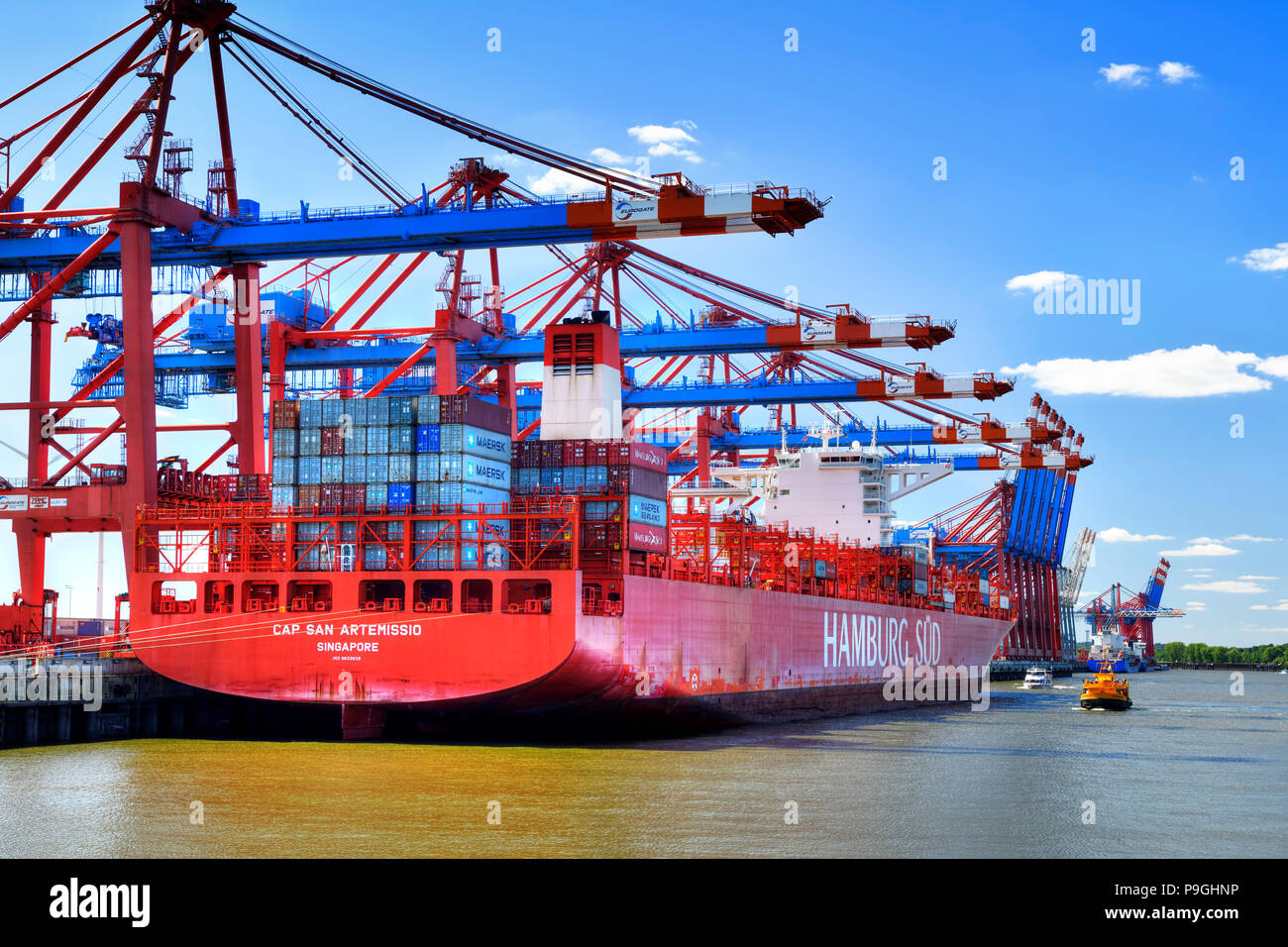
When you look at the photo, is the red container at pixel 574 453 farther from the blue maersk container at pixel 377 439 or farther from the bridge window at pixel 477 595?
the blue maersk container at pixel 377 439

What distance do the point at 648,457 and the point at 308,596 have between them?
829cm

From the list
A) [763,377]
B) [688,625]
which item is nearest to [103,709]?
[688,625]

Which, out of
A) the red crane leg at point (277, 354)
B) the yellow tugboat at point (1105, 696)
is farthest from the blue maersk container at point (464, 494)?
the yellow tugboat at point (1105, 696)

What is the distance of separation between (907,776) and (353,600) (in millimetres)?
11641

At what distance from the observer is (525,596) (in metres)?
28.2

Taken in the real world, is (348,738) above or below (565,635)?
below

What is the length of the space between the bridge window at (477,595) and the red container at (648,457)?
457 centimetres

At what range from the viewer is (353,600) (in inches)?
1086

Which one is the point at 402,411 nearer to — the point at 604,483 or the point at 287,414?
the point at 287,414

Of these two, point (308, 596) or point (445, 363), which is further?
point (445, 363)

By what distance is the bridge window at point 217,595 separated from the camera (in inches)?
1133

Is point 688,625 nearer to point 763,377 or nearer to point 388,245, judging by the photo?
point 388,245

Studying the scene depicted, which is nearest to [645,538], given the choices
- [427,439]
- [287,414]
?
[427,439]

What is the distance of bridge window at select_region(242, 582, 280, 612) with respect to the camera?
2830 cm
